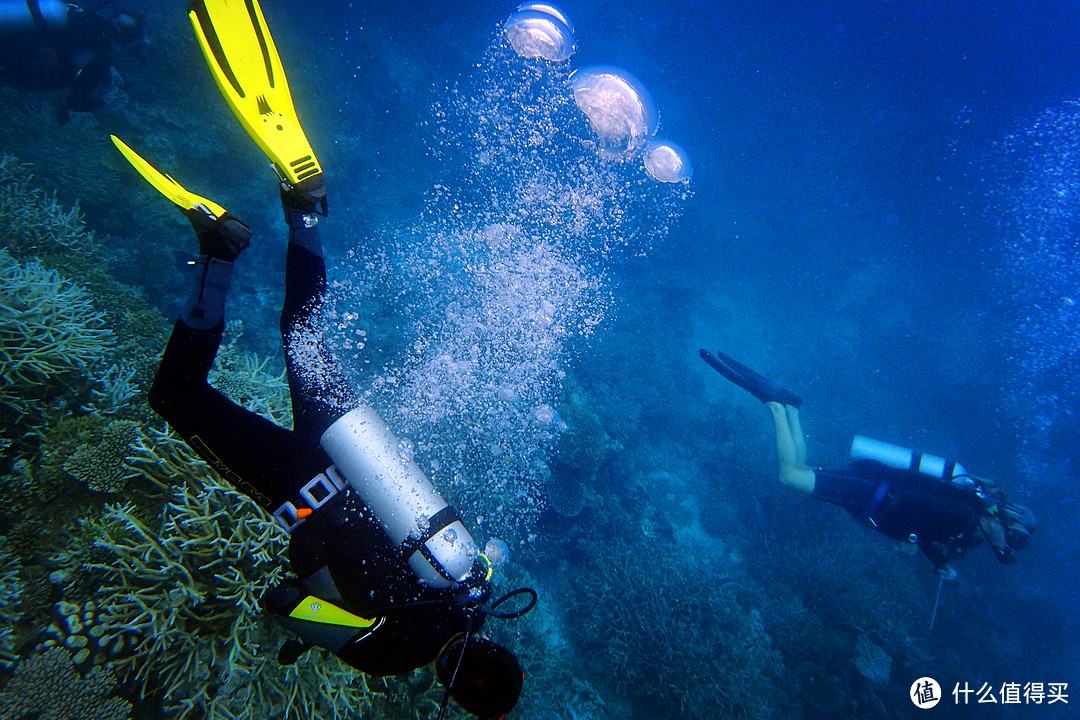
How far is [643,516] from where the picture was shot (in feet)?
27.6

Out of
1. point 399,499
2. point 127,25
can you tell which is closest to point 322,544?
point 399,499

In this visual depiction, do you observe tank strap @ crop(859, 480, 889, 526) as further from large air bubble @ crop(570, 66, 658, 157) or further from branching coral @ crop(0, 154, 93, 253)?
branching coral @ crop(0, 154, 93, 253)

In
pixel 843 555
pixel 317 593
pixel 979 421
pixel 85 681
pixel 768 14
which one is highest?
pixel 768 14

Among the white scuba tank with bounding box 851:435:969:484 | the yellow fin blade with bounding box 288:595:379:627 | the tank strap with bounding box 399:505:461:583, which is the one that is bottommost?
the yellow fin blade with bounding box 288:595:379:627

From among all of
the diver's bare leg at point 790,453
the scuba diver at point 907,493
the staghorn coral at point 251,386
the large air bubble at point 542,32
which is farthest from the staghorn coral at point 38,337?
the large air bubble at point 542,32

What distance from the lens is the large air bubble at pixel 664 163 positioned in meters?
12.4

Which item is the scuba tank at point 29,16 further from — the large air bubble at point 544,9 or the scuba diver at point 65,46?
the large air bubble at point 544,9

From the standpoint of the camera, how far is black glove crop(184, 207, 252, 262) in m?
2.25

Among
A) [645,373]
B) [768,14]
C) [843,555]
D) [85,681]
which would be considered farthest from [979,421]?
[85,681]

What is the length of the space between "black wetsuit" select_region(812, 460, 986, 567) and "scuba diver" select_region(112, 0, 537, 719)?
720 centimetres

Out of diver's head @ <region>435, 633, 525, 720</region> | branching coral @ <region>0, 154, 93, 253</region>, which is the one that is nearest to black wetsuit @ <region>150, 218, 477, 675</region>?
diver's head @ <region>435, 633, 525, 720</region>

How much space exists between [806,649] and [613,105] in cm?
1215

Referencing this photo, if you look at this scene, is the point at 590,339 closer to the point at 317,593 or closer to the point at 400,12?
the point at 317,593

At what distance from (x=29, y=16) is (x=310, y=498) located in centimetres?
820
